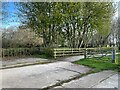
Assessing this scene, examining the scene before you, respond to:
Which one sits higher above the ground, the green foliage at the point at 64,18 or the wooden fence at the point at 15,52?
the green foliage at the point at 64,18

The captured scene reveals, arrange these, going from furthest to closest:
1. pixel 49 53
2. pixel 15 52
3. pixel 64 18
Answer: pixel 64 18
pixel 49 53
pixel 15 52

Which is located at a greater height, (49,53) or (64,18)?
(64,18)

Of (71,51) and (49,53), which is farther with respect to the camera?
(71,51)

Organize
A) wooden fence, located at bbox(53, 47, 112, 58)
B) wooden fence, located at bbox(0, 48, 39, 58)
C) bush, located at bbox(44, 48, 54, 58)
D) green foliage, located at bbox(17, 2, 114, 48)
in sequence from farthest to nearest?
1. green foliage, located at bbox(17, 2, 114, 48)
2. wooden fence, located at bbox(53, 47, 112, 58)
3. bush, located at bbox(44, 48, 54, 58)
4. wooden fence, located at bbox(0, 48, 39, 58)

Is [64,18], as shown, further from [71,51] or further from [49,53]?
[49,53]

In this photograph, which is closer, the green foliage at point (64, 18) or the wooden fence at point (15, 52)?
the wooden fence at point (15, 52)

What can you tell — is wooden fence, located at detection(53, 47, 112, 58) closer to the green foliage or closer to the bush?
the bush

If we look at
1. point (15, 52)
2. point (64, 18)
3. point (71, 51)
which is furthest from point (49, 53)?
point (64, 18)

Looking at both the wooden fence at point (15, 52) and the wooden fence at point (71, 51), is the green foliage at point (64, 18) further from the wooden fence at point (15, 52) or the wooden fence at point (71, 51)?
the wooden fence at point (15, 52)

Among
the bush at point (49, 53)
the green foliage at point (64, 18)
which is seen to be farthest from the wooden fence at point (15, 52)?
the green foliage at point (64, 18)

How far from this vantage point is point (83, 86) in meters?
7.00

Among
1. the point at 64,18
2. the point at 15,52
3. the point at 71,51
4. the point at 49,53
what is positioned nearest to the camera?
the point at 15,52

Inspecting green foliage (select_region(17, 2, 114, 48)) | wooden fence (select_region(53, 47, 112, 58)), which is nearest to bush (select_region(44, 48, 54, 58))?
wooden fence (select_region(53, 47, 112, 58))

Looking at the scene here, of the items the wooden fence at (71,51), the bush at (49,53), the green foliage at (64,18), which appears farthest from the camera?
the green foliage at (64,18)
